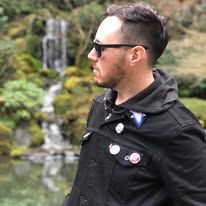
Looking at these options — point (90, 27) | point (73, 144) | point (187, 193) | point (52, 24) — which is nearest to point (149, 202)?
point (187, 193)

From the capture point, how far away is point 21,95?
14.2 metres

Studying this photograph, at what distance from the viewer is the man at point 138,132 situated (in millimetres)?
1479

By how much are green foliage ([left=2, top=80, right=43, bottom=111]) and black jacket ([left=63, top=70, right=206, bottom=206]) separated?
41.4 feet

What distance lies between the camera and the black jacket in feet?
4.84

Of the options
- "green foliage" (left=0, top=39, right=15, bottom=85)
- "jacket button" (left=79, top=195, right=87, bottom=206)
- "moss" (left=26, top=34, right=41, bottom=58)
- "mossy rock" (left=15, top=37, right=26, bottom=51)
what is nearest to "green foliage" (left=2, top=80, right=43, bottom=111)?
"green foliage" (left=0, top=39, right=15, bottom=85)

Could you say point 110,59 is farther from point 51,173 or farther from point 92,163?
point 51,173

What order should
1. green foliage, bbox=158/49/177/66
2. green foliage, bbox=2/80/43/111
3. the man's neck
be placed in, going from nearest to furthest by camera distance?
the man's neck, green foliage, bbox=2/80/43/111, green foliage, bbox=158/49/177/66

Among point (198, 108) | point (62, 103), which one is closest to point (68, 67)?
point (62, 103)

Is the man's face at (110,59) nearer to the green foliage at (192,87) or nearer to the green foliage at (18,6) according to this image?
the green foliage at (192,87)

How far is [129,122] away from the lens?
156 cm

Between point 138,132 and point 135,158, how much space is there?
7 centimetres

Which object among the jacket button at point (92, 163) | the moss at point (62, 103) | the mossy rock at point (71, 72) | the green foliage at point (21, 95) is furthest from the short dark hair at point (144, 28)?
the mossy rock at point (71, 72)

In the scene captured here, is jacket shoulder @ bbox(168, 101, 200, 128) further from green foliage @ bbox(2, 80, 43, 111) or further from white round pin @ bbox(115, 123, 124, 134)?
green foliage @ bbox(2, 80, 43, 111)

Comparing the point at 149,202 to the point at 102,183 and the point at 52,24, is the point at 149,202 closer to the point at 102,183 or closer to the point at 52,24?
A: the point at 102,183
